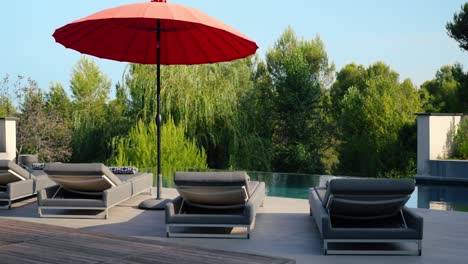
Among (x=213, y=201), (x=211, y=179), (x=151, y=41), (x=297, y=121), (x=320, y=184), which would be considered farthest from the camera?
(x=297, y=121)

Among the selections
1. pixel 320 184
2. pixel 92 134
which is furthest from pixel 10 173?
pixel 92 134

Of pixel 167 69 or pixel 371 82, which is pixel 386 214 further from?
pixel 371 82

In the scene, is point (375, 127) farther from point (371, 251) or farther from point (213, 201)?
point (371, 251)

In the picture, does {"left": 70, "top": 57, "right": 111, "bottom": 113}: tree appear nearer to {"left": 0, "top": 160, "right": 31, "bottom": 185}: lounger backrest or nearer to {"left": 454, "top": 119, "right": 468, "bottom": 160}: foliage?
{"left": 454, "top": 119, "right": 468, "bottom": 160}: foliage

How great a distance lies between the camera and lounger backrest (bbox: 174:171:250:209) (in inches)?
221

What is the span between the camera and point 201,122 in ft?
58.7

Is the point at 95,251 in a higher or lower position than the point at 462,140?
lower

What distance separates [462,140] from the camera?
1481 cm

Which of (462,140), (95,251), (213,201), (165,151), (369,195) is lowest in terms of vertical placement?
(95,251)

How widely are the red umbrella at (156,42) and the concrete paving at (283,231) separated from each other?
36.7 inches

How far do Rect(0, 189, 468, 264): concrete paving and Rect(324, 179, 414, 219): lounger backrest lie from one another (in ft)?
1.43

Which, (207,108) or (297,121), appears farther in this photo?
(297,121)

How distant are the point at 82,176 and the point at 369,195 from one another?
3209 millimetres

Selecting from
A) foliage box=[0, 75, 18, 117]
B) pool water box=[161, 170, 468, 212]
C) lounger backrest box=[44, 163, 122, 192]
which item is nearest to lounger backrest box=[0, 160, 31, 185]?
lounger backrest box=[44, 163, 122, 192]
